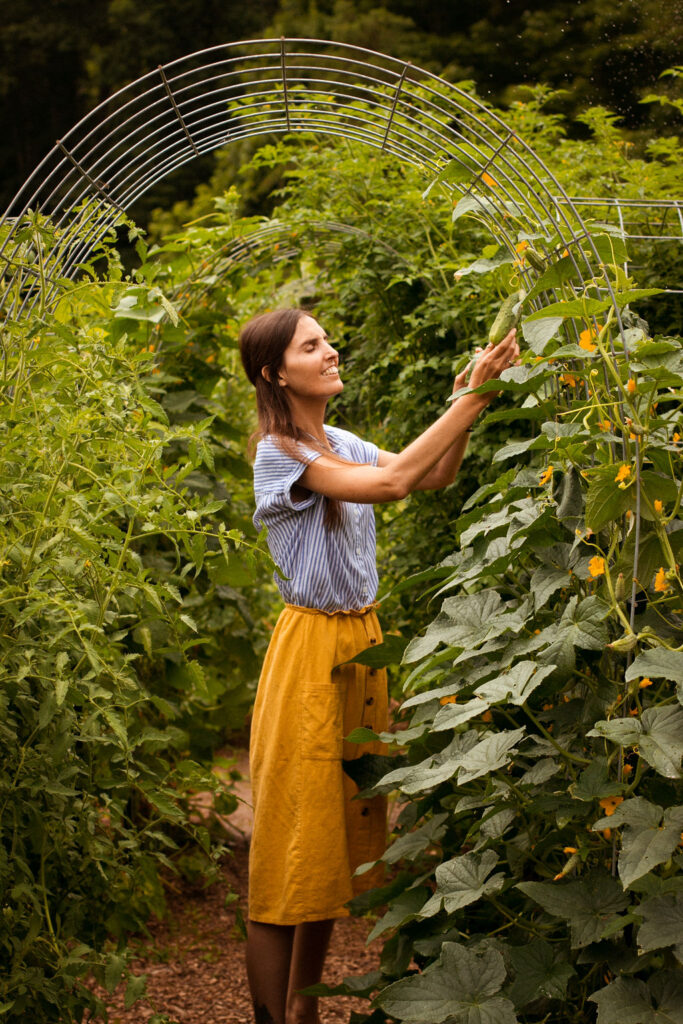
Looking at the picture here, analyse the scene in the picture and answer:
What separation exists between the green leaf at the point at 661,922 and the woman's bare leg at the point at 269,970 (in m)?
1.00

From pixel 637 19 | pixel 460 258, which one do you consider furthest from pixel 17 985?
pixel 637 19

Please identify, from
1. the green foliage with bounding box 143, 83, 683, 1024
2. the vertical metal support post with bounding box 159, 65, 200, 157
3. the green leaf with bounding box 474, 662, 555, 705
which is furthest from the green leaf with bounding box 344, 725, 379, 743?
the vertical metal support post with bounding box 159, 65, 200, 157

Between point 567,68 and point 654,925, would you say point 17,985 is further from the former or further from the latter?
point 567,68

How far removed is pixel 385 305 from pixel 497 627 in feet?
4.94

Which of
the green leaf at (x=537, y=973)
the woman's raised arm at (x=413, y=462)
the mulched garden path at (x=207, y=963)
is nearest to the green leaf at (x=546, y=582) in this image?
the woman's raised arm at (x=413, y=462)

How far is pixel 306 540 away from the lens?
197cm

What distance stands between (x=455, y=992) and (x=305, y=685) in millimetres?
751

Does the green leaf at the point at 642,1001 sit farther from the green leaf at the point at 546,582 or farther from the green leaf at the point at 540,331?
the green leaf at the point at 540,331

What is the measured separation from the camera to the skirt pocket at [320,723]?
194 centimetres

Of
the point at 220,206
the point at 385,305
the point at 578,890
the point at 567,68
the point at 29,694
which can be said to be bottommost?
the point at 578,890

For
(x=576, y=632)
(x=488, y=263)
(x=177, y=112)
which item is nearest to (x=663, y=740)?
(x=576, y=632)

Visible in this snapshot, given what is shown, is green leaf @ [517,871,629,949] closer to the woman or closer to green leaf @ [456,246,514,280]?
the woman

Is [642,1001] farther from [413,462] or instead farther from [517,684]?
[413,462]

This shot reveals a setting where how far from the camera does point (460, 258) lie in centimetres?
243
